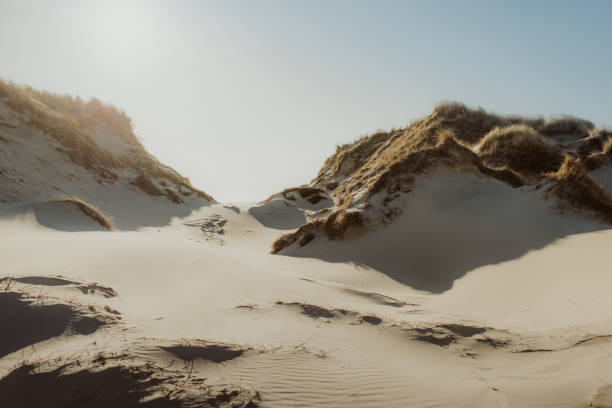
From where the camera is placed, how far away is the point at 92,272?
167 inches

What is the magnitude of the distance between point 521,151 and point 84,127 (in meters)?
25.2

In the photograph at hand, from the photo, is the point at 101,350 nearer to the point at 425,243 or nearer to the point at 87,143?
the point at 425,243

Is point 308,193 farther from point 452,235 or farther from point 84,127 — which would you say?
point 84,127

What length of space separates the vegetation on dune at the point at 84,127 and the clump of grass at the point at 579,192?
58.8ft

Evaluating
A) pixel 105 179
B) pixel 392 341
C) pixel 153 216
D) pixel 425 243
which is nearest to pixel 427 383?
pixel 392 341

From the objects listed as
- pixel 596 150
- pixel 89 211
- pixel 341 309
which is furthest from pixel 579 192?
pixel 89 211

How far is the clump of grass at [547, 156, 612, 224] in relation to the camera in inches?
292

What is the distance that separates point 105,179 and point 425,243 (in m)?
15.6

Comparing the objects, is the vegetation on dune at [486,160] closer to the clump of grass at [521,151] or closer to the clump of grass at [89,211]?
the clump of grass at [521,151]

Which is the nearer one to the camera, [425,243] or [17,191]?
[425,243]

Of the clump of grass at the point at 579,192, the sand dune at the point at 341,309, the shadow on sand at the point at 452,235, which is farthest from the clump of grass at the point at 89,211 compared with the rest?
the clump of grass at the point at 579,192

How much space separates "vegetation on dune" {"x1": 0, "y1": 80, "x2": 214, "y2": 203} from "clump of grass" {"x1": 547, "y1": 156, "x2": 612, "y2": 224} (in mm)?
17916

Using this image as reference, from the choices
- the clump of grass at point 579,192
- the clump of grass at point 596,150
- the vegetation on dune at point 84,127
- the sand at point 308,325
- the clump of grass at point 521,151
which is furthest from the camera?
the clump of grass at point 596,150

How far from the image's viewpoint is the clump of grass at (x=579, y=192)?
7410 mm
